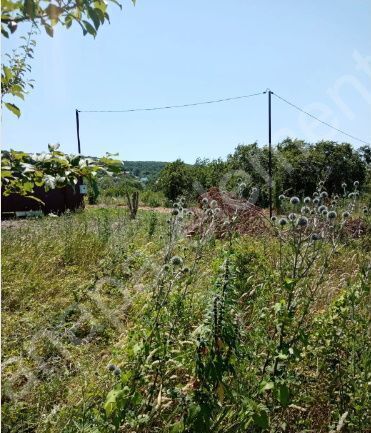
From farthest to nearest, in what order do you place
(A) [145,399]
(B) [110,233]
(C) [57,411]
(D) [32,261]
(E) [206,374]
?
1. (B) [110,233]
2. (D) [32,261]
3. (C) [57,411]
4. (A) [145,399]
5. (E) [206,374]

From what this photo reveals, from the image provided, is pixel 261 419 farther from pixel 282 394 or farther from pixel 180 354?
pixel 180 354

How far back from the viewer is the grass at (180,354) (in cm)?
204

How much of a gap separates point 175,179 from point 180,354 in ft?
85.3

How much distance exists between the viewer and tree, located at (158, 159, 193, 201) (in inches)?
1099

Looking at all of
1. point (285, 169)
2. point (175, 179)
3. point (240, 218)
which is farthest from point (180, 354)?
point (175, 179)

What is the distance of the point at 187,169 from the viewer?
2873cm

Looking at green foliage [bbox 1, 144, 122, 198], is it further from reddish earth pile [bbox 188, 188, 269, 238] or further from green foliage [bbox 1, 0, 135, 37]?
reddish earth pile [bbox 188, 188, 269, 238]

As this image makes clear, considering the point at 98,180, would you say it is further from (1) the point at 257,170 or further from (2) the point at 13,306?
(1) the point at 257,170

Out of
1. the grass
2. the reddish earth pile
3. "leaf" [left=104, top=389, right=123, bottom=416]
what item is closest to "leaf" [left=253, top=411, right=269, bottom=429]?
the grass

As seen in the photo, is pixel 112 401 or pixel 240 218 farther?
pixel 240 218

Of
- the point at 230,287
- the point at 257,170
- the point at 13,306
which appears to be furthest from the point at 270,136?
the point at 230,287

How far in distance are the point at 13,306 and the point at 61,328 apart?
87cm

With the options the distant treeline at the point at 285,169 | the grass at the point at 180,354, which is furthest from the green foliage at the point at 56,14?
the distant treeline at the point at 285,169

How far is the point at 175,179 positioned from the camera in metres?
28.3
